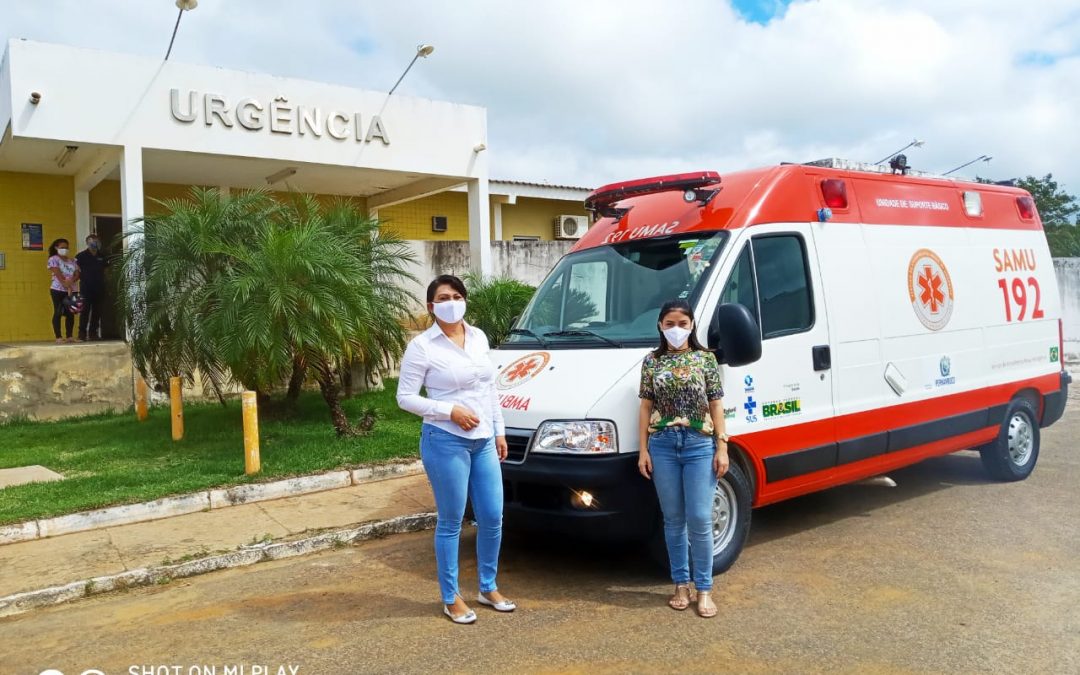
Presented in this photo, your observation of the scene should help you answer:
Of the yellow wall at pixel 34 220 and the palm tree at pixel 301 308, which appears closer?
the palm tree at pixel 301 308

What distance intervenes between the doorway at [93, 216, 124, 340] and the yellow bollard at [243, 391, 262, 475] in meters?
3.63

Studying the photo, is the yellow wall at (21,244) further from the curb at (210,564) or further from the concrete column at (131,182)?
the curb at (210,564)

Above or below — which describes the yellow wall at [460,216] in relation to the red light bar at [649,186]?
above

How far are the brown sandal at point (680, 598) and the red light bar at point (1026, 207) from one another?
5.53m

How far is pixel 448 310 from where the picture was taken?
176 inches

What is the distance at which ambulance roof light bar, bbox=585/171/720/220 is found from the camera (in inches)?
227

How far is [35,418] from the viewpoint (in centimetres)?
1124

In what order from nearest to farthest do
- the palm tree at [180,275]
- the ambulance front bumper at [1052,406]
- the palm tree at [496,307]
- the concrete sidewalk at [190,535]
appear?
the concrete sidewalk at [190,535], the ambulance front bumper at [1052,406], the palm tree at [180,275], the palm tree at [496,307]

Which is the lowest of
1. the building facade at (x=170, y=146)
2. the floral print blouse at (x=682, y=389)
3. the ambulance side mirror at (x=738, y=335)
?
the floral print blouse at (x=682, y=389)

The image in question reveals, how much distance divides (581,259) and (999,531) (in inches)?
140

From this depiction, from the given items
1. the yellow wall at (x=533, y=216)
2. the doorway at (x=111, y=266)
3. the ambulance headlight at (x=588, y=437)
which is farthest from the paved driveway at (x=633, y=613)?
the yellow wall at (x=533, y=216)

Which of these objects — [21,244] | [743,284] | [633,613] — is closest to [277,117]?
[21,244]

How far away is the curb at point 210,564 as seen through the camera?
17.1ft

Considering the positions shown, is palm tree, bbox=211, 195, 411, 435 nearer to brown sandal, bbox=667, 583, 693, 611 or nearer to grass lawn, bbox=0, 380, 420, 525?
grass lawn, bbox=0, 380, 420, 525
